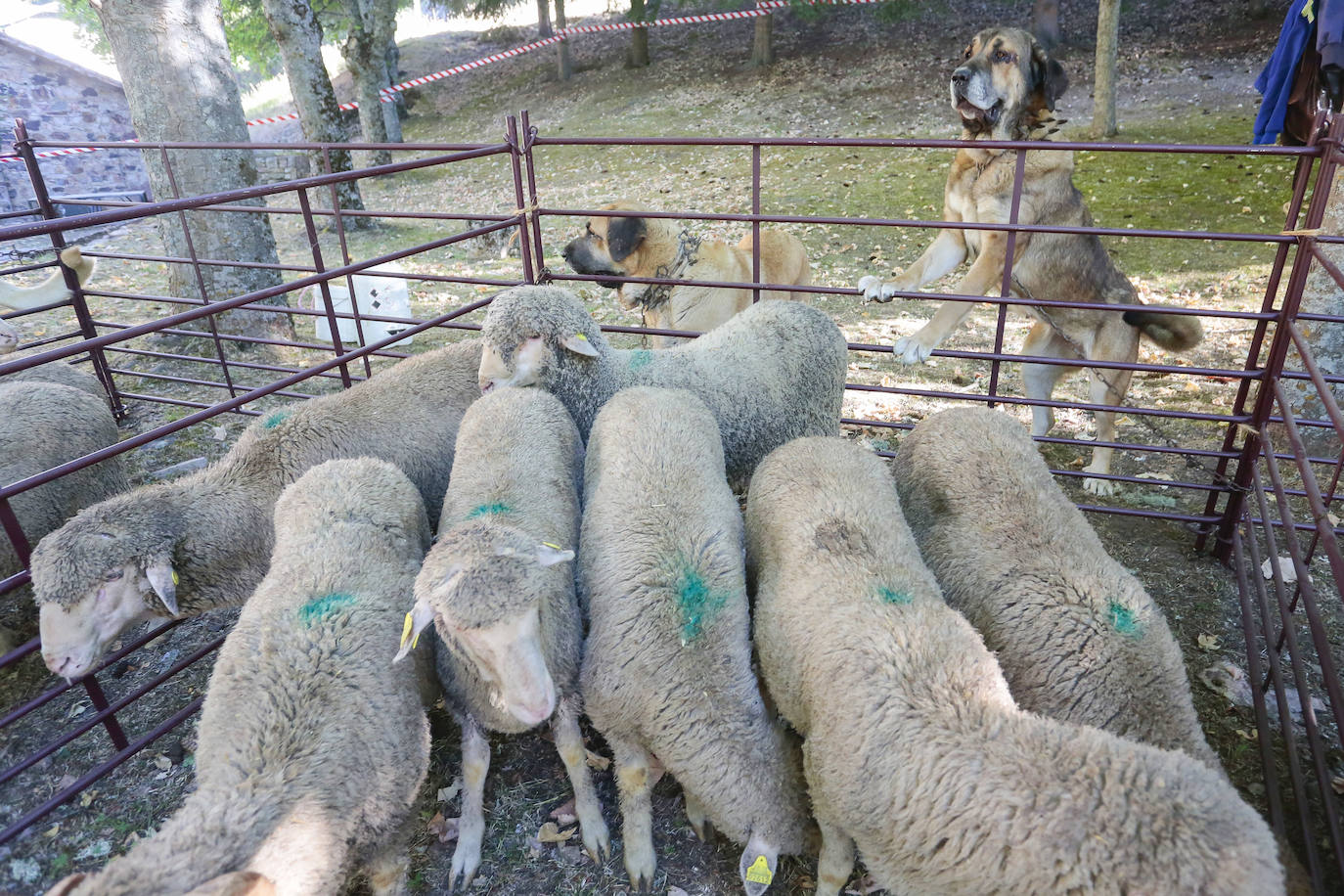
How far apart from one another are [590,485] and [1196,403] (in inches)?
196

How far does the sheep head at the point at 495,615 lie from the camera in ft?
8.32

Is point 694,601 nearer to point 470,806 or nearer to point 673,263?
point 470,806

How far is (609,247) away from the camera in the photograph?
6.07 m

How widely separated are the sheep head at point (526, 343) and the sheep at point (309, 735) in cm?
118

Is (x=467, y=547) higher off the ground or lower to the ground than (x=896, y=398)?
higher

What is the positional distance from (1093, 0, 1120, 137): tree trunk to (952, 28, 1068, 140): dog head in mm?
10286

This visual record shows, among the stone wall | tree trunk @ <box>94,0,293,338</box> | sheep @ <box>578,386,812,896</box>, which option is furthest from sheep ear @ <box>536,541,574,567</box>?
the stone wall

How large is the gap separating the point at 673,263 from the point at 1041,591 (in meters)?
4.10

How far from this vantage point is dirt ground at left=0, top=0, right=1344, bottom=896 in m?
3.14

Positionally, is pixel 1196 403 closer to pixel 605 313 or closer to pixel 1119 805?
pixel 1119 805

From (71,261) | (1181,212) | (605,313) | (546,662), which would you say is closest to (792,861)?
(546,662)

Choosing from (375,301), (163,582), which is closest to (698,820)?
(163,582)

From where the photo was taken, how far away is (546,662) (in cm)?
284

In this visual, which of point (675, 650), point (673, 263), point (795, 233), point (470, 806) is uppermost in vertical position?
point (673, 263)
